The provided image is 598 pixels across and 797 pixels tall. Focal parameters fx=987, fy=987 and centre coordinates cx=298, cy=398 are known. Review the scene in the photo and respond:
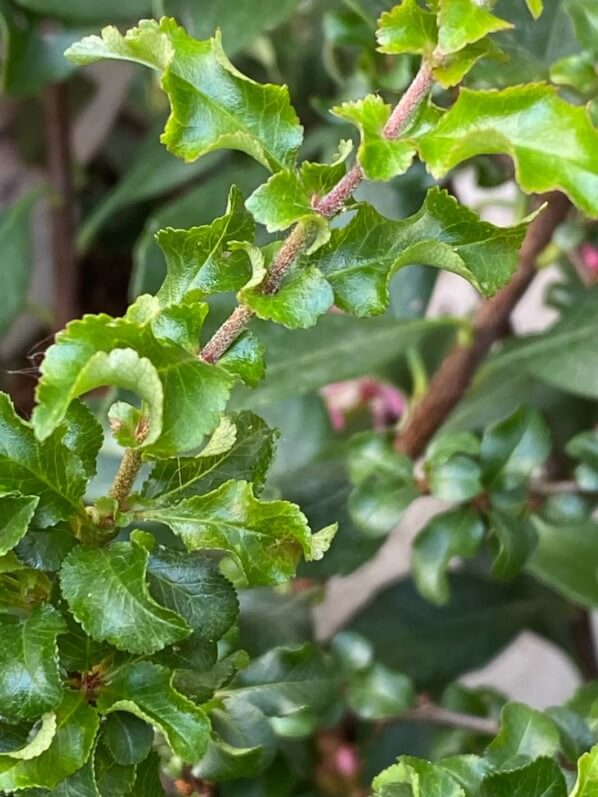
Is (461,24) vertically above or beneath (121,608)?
above

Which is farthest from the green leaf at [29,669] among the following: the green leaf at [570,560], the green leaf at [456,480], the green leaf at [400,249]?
the green leaf at [570,560]

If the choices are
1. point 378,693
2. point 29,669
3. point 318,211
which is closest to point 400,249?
point 318,211

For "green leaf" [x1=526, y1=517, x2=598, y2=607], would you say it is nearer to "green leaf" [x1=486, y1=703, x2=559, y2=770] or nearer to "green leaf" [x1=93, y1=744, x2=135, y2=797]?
"green leaf" [x1=486, y1=703, x2=559, y2=770]

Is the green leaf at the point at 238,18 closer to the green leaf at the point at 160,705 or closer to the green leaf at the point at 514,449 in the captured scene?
the green leaf at the point at 514,449

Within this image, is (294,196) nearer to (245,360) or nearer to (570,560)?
(245,360)

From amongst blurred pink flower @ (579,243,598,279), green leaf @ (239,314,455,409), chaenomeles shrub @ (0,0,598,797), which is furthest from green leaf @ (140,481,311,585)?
blurred pink flower @ (579,243,598,279)

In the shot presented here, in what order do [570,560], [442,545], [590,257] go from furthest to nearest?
[590,257] < [570,560] < [442,545]
